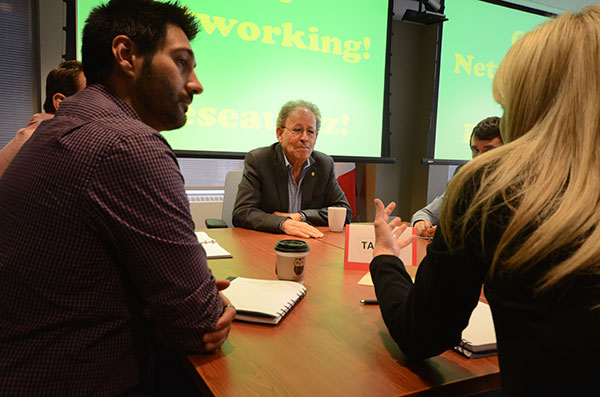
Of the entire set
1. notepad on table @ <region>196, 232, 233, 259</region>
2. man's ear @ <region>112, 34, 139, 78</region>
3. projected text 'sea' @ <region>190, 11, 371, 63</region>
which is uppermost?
projected text 'sea' @ <region>190, 11, 371, 63</region>

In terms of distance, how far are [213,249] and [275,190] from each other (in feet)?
3.21

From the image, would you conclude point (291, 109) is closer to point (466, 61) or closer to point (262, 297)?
point (262, 297)

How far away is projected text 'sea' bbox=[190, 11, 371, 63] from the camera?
316 cm

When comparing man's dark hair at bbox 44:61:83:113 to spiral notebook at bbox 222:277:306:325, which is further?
man's dark hair at bbox 44:61:83:113

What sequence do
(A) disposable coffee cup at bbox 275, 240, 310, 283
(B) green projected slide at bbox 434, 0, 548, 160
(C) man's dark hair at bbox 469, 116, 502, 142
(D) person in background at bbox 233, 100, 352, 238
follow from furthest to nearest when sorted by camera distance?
(B) green projected slide at bbox 434, 0, 548, 160, (D) person in background at bbox 233, 100, 352, 238, (C) man's dark hair at bbox 469, 116, 502, 142, (A) disposable coffee cup at bbox 275, 240, 310, 283

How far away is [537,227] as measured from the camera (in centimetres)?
62

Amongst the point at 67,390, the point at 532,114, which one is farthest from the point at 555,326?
the point at 67,390

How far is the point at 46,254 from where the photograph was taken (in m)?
0.79

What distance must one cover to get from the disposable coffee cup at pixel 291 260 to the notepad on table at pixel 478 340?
1.63 feet

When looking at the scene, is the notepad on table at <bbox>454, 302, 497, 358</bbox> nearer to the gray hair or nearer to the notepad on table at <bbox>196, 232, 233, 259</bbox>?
the notepad on table at <bbox>196, 232, 233, 259</bbox>

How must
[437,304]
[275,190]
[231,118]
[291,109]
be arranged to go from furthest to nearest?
[231,118] → [291,109] → [275,190] → [437,304]

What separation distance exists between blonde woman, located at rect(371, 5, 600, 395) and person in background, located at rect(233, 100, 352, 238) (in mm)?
1634

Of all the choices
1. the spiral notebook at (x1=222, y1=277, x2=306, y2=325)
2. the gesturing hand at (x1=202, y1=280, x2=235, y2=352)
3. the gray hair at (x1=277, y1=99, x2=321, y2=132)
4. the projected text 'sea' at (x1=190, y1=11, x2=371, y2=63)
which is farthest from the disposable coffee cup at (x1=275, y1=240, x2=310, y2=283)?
the projected text 'sea' at (x1=190, y1=11, x2=371, y2=63)

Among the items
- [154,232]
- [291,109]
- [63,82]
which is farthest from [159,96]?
[291,109]
